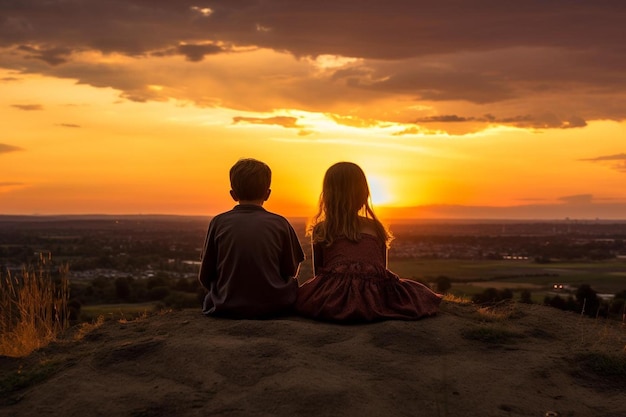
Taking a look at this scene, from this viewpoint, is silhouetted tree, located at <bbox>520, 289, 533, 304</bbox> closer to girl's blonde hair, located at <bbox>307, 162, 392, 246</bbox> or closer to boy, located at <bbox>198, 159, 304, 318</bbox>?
girl's blonde hair, located at <bbox>307, 162, 392, 246</bbox>

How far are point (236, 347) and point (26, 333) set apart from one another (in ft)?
12.3

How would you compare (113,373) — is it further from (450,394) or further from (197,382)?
(450,394)

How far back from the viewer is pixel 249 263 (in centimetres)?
725

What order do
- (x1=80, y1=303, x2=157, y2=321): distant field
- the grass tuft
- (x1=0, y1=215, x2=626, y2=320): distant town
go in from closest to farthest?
the grass tuft, (x1=80, y1=303, x2=157, y2=321): distant field, (x1=0, y1=215, x2=626, y2=320): distant town

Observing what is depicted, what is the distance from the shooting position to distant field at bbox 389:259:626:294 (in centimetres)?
4688

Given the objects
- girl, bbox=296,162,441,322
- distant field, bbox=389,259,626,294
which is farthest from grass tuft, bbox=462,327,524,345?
distant field, bbox=389,259,626,294

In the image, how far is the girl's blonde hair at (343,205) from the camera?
761 cm

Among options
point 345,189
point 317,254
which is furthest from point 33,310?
point 345,189

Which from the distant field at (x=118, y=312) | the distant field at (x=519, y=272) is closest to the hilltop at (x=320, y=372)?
the distant field at (x=118, y=312)

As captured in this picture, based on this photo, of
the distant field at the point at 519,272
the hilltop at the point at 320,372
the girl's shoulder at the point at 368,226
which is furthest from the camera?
the distant field at the point at 519,272

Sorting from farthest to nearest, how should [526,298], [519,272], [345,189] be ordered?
[519,272], [526,298], [345,189]

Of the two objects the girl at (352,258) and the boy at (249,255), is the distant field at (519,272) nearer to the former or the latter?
the girl at (352,258)

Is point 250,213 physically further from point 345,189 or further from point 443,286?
point 443,286

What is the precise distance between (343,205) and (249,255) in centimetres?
124
